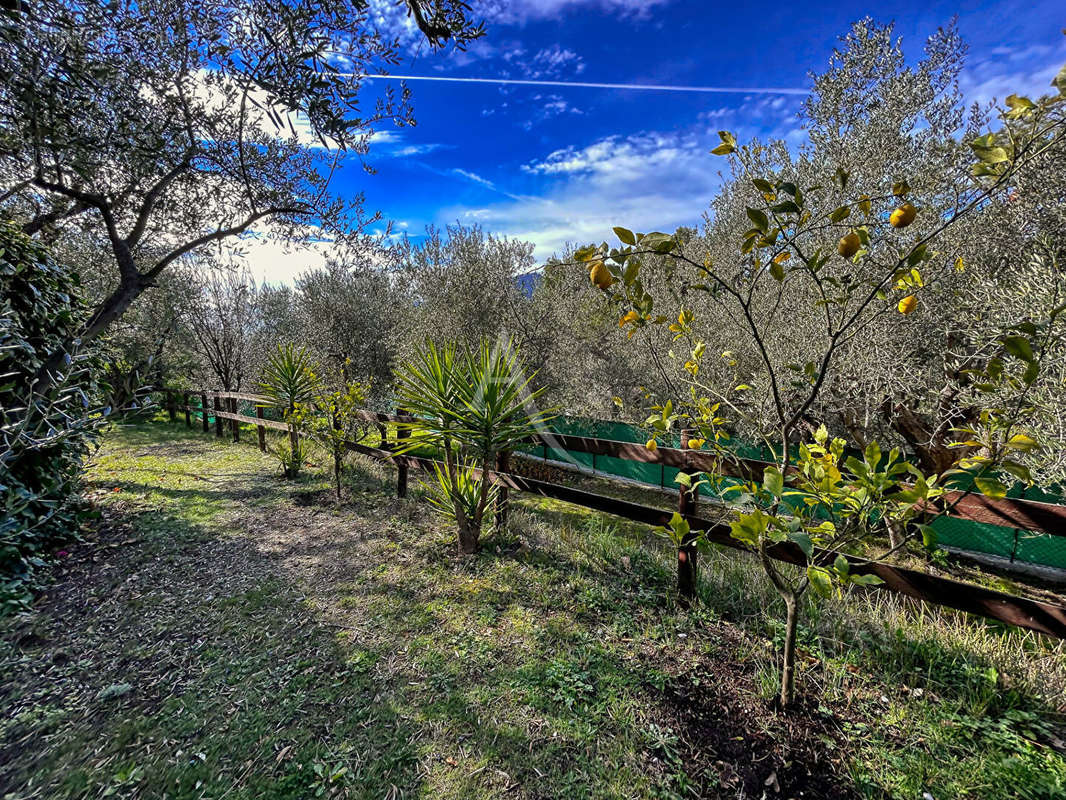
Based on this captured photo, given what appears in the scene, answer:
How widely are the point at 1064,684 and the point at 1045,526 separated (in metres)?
0.75

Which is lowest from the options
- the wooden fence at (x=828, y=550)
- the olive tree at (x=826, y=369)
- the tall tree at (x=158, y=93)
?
Answer: the wooden fence at (x=828, y=550)

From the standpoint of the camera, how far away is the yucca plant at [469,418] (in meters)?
3.59

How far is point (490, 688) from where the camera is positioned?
7.14ft

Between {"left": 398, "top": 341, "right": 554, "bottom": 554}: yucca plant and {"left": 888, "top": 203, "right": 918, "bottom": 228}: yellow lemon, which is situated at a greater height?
{"left": 888, "top": 203, "right": 918, "bottom": 228}: yellow lemon

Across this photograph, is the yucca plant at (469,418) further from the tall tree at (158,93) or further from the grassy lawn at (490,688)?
the tall tree at (158,93)

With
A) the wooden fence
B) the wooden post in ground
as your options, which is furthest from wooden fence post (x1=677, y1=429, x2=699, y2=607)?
the wooden post in ground

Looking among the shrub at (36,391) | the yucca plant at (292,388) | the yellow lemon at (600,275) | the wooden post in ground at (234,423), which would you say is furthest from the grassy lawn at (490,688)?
the wooden post in ground at (234,423)

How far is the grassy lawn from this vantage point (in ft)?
5.50

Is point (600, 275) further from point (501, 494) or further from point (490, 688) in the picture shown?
point (501, 494)

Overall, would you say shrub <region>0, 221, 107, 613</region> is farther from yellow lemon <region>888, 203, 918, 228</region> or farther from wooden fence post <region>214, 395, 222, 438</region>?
wooden fence post <region>214, 395, 222, 438</region>

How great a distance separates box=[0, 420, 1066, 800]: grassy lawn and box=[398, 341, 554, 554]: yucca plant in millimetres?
535

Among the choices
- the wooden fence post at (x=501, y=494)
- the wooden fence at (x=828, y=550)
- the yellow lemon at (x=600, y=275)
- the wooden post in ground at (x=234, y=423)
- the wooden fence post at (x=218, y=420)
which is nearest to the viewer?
the yellow lemon at (x=600, y=275)

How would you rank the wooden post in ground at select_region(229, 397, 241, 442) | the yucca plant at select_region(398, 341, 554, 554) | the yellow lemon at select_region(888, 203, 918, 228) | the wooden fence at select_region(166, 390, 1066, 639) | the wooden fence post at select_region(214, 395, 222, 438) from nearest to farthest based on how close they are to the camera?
the yellow lemon at select_region(888, 203, 918, 228) → the wooden fence at select_region(166, 390, 1066, 639) → the yucca plant at select_region(398, 341, 554, 554) → the wooden post in ground at select_region(229, 397, 241, 442) → the wooden fence post at select_region(214, 395, 222, 438)

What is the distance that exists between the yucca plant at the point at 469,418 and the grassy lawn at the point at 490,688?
21.1 inches
